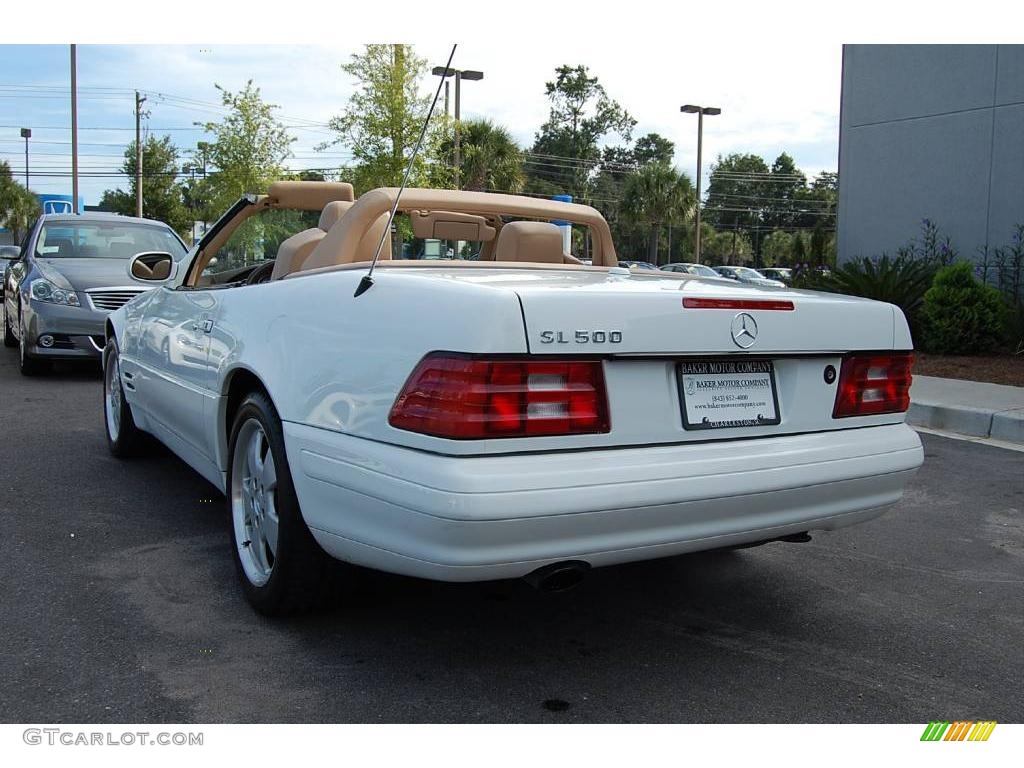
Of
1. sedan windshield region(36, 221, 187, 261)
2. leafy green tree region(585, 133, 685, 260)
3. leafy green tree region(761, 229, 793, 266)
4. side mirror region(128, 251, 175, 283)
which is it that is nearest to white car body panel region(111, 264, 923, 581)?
side mirror region(128, 251, 175, 283)

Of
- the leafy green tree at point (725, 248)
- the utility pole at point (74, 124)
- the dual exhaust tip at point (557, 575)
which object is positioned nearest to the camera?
the dual exhaust tip at point (557, 575)

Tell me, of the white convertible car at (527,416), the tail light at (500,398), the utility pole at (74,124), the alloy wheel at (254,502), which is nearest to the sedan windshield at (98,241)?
the alloy wheel at (254,502)

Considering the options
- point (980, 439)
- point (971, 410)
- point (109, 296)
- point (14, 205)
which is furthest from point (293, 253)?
point (14, 205)

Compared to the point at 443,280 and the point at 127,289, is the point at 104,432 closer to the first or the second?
the point at 127,289

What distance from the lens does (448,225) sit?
13.3ft

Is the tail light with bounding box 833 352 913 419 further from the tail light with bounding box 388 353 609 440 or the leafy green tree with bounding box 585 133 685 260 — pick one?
the leafy green tree with bounding box 585 133 685 260

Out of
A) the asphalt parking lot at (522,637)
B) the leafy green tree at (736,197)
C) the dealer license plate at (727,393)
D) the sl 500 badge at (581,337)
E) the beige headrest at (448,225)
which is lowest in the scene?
the asphalt parking lot at (522,637)

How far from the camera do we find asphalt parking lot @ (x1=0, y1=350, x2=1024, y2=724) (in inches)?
105

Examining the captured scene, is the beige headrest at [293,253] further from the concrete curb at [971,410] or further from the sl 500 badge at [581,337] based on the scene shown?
the concrete curb at [971,410]

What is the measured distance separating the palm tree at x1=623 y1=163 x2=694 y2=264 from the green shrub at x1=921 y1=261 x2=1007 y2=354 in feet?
137

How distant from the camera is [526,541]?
2479mm

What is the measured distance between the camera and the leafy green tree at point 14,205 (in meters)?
69.2

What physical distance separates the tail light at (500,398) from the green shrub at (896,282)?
32.0 ft

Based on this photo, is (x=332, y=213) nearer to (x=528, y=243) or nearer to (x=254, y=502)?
(x=528, y=243)
